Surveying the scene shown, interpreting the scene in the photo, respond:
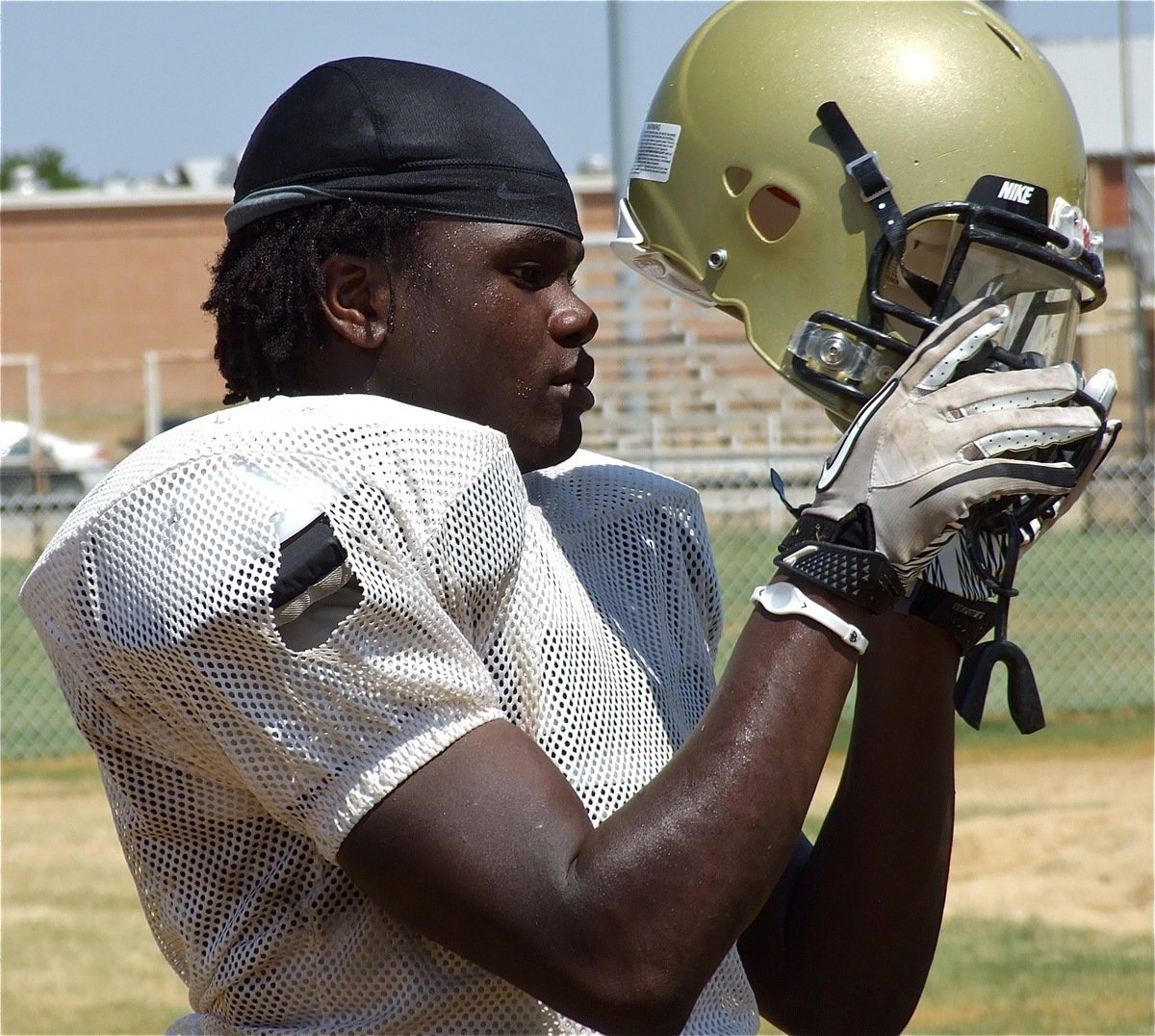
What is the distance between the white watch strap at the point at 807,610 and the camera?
60.3 inches

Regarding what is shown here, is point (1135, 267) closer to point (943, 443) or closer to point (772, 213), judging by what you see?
point (772, 213)

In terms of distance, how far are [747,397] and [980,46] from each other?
65.1 feet

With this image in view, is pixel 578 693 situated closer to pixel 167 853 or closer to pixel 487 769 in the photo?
pixel 487 769

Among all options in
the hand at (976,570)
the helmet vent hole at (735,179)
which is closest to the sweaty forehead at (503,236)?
the helmet vent hole at (735,179)

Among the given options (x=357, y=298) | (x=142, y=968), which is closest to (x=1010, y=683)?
(x=357, y=298)

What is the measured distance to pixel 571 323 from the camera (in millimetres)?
1881

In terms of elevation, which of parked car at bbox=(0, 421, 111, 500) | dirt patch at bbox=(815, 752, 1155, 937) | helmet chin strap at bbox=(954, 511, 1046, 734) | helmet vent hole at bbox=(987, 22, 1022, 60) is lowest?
parked car at bbox=(0, 421, 111, 500)

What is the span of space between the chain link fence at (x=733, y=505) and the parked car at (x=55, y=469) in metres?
0.09

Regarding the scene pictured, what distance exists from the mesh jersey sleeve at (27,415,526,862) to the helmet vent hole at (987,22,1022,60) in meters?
0.98

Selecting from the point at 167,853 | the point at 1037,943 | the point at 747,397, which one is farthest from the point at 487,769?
the point at 747,397

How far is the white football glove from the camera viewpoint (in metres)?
1.57

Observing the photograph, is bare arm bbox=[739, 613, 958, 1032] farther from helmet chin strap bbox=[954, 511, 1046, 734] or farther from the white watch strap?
the white watch strap

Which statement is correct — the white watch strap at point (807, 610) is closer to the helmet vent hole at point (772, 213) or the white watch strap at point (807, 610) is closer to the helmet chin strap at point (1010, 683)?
the helmet chin strap at point (1010, 683)

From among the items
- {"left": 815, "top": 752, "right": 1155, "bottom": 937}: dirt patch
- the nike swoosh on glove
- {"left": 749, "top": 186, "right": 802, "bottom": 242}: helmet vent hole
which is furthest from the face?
{"left": 815, "top": 752, "right": 1155, "bottom": 937}: dirt patch
